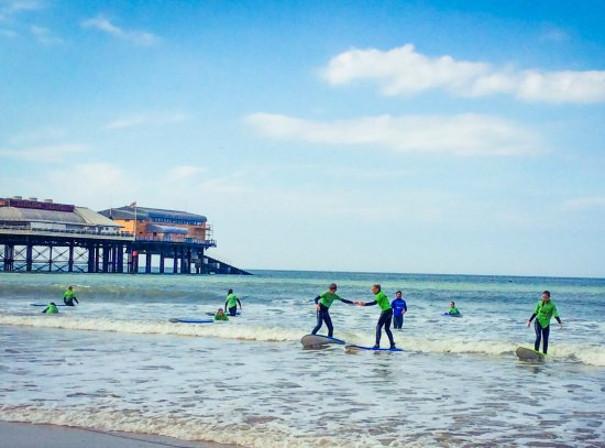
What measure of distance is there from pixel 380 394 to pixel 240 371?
3336 millimetres

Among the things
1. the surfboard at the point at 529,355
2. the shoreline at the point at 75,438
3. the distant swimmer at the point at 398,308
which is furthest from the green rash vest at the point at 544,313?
the shoreline at the point at 75,438

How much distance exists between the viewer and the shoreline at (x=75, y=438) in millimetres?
7148

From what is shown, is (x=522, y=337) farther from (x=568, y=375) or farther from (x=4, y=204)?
(x=4, y=204)

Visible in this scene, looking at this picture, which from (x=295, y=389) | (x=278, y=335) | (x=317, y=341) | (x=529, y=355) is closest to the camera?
(x=295, y=389)

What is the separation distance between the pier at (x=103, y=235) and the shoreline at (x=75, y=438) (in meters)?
69.9

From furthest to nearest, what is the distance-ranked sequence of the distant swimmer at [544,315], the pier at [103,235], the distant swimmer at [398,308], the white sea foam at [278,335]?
the pier at [103,235], the distant swimmer at [398,308], the white sea foam at [278,335], the distant swimmer at [544,315]

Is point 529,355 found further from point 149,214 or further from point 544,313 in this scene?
point 149,214

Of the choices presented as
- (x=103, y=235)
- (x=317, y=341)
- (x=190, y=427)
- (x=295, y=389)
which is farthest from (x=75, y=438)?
(x=103, y=235)

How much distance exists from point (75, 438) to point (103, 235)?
7656cm

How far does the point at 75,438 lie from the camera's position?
7.45 m

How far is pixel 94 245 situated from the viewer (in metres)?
84.5

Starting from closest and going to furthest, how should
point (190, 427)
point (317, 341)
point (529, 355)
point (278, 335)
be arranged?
point (190, 427) → point (529, 355) → point (317, 341) → point (278, 335)

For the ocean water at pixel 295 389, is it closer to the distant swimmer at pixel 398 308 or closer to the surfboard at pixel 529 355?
the surfboard at pixel 529 355

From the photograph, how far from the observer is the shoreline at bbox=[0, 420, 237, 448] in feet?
23.5
